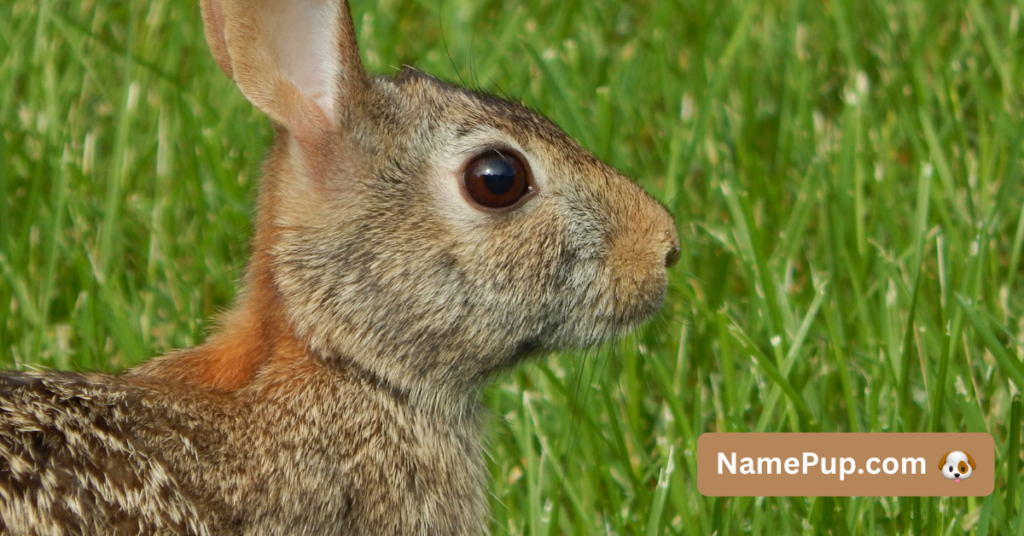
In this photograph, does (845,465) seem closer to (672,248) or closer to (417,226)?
(672,248)

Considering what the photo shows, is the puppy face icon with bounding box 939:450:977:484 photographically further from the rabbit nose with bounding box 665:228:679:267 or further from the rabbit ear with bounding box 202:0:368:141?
the rabbit ear with bounding box 202:0:368:141

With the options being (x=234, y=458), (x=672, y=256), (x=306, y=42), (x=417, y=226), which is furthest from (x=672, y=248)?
(x=234, y=458)

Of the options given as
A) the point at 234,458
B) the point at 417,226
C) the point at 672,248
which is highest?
the point at 417,226

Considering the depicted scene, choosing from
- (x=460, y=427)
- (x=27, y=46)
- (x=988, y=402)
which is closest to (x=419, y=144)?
(x=460, y=427)

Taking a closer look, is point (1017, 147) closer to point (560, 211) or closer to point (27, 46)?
point (560, 211)

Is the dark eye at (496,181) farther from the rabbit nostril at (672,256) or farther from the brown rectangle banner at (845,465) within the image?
the brown rectangle banner at (845,465)

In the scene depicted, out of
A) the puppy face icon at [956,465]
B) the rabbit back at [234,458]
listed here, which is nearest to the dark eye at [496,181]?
the rabbit back at [234,458]

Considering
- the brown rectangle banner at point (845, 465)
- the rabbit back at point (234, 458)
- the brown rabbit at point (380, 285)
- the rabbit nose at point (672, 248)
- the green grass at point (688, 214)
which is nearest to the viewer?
the rabbit back at point (234, 458)
